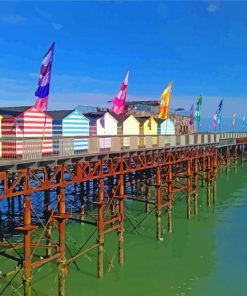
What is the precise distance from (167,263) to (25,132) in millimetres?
9026

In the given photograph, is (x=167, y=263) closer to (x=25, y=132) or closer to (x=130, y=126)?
(x=25, y=132)

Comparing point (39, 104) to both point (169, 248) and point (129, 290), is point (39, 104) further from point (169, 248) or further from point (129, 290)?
point (169, 248)

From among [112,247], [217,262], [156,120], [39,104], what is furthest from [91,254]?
[156,120]

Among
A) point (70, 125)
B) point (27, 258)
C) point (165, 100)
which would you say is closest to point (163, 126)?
point (165, 100)

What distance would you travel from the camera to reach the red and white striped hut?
50.2ft

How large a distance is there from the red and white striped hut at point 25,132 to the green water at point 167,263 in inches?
205

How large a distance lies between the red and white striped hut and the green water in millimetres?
5205

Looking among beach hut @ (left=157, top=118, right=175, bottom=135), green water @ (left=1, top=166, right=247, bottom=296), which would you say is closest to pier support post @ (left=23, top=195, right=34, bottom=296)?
green water @ (left=1, top=166, right=247, bottom=296)

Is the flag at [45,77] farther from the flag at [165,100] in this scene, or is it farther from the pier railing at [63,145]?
the flag at [165,100]

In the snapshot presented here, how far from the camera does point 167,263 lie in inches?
747

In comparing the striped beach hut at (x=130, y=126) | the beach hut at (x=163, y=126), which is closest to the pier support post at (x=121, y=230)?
the striped beach hut at (x=130, y=126)

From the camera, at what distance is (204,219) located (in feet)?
90.1

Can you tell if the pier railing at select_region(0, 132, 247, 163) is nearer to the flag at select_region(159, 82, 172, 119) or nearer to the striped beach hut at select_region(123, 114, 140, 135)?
the striped beach hut at select_region(123, 114, 140, 135)

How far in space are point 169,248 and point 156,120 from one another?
17671 mm
